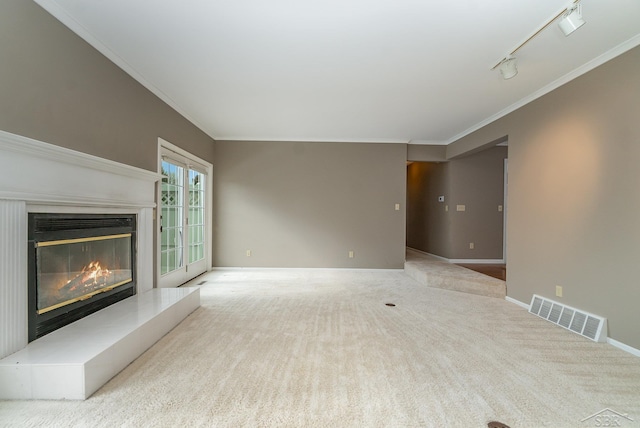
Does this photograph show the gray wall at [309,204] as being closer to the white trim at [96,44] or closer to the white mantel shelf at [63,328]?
the white trim at [96,44]

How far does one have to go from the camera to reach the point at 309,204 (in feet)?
18.6

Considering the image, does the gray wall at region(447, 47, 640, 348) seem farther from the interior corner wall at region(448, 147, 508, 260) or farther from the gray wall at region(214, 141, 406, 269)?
the gray wall at region(214, 141, 406, 269)

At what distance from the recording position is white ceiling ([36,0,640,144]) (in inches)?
80.4

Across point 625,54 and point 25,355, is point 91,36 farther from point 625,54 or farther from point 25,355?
point 625,54

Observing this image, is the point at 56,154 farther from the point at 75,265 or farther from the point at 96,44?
the point at 96,44

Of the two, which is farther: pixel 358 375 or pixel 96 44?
pixel 96 44

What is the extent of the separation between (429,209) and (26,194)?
6922 millimetres

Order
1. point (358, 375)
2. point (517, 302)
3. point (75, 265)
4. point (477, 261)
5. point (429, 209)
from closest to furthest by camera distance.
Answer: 1. point (358, 375)
2. point (75, 265)
3. point (517, 302)
4. point (477, 261)
5. point (429, 209)

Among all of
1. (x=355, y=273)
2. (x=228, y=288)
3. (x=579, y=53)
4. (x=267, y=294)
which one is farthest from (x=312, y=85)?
(x=355, y=273)

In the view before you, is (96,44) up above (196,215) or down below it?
above

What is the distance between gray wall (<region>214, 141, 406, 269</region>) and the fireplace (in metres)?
2.69

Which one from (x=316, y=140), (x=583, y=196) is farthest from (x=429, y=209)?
(x=583, y=196)

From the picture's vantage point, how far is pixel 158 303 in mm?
2777

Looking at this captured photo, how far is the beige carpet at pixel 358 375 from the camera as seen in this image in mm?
1569
